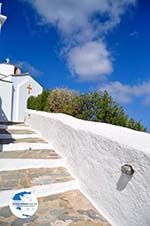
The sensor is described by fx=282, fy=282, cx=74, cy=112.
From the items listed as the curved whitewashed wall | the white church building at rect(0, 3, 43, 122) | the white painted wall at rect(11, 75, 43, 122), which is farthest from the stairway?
the white painted wall at rect(11, 75, 43, 122)

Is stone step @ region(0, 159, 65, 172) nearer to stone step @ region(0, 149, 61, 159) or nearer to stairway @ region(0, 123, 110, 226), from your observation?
stairway @ region(0, 123, 110, 226)

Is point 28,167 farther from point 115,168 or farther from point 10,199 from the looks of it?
point 115,168

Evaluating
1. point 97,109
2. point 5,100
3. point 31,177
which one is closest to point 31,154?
point 31,177

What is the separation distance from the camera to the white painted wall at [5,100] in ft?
49.9

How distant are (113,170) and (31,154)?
9.27 feet

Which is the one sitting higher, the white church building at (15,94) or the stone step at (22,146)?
the white church building at (15,94)

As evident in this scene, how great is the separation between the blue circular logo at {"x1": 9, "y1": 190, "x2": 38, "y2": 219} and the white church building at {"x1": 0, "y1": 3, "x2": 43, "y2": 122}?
1062cm

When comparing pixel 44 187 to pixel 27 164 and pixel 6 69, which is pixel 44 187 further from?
pixel 6 69

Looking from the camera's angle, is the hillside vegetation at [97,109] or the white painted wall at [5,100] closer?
the hillside vegetation at [97,109]

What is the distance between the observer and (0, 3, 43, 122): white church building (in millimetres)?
15336

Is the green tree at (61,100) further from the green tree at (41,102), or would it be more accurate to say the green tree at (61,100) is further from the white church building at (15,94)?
the white church building at (15,94)

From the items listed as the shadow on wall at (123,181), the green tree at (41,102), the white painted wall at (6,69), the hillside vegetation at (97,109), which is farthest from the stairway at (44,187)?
the white painted wall at (6,69)

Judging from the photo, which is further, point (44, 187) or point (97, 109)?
point (97, 109)

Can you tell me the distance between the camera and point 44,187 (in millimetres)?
4879
